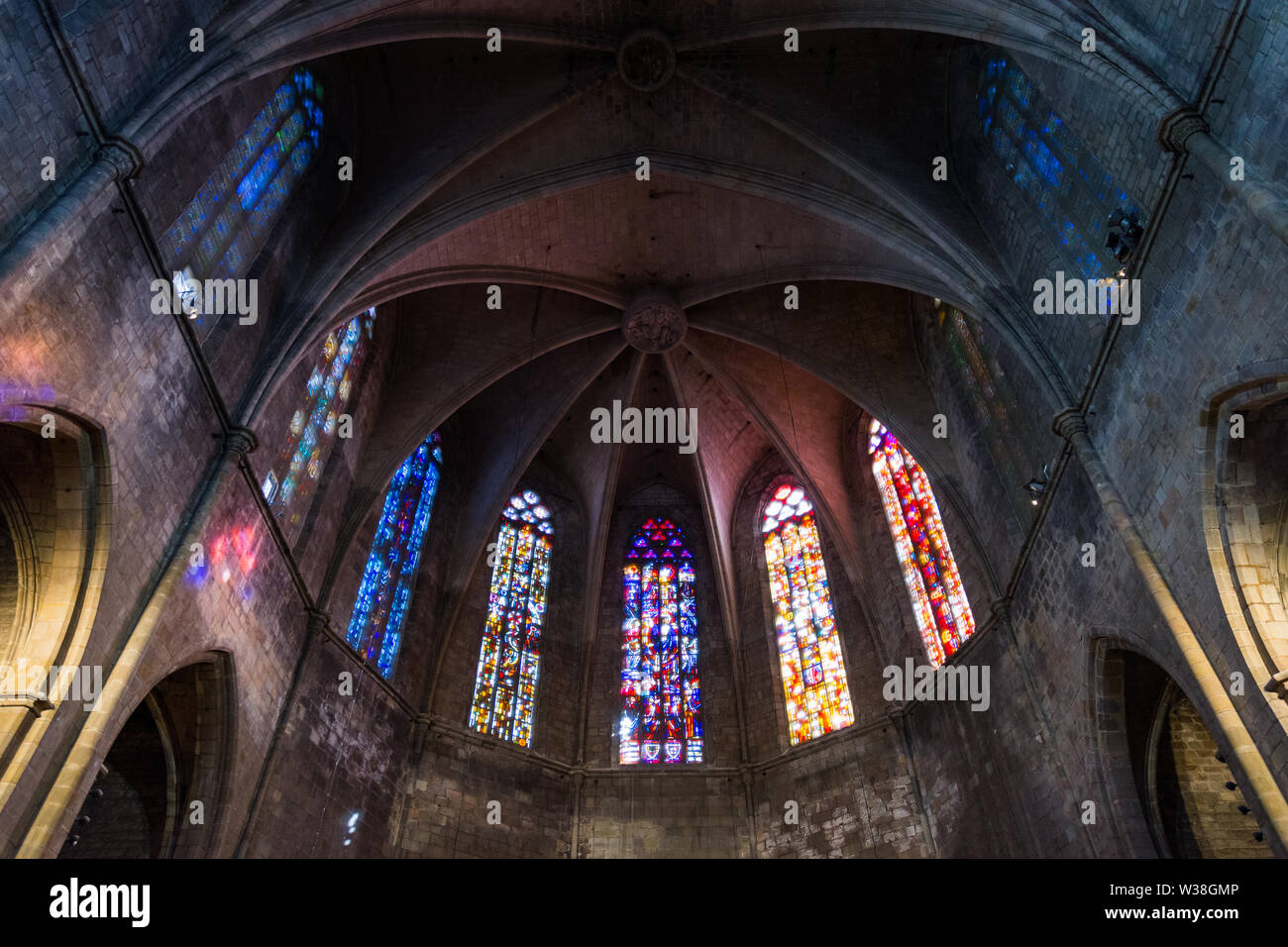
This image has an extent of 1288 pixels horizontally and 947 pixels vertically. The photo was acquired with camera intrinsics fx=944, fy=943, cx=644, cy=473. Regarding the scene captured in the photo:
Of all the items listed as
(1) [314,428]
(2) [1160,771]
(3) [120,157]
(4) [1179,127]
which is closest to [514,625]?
(1) [314,428]

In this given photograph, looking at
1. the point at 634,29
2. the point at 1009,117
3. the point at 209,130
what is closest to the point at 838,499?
the point at 1009,117

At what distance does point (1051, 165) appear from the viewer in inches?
469

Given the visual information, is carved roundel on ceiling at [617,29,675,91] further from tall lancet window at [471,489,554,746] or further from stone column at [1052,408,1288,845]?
tall lancet window at [471,489,554,746]

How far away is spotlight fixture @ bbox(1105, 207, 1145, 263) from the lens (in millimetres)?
9984

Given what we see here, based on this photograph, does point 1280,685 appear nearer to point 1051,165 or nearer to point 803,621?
point 1051,165

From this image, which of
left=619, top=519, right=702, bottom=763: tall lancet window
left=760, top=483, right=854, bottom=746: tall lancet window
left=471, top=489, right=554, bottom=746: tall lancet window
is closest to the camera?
left=760, top=483, right=854, bottom=746: tall lancet window

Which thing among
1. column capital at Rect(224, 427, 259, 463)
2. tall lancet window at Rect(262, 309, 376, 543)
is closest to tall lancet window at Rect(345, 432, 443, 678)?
tall lancet window at Rect(262, 309, 376, 543)

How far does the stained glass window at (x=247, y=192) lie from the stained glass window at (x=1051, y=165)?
972cm

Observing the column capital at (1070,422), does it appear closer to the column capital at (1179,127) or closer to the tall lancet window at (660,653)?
the column capital at (1179,127)

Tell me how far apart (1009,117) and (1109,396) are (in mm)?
4552

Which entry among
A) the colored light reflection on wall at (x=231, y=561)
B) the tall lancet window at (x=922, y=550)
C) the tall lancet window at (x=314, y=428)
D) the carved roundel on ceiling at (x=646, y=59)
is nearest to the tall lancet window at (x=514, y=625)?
the tall lancet window at (x=314, y=428)

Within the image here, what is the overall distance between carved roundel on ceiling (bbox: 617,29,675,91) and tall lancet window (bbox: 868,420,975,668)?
24.9 feet

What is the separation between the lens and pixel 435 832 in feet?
48.4

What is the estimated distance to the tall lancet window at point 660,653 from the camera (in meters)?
17.3
